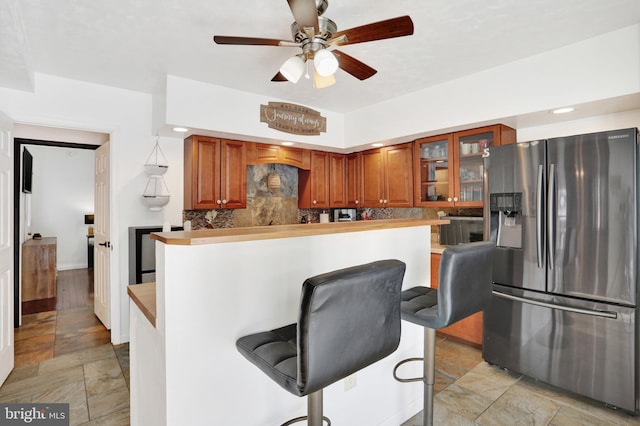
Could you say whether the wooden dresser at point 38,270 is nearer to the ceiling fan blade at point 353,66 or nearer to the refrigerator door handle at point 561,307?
the ceiling fan blade at point 353,66

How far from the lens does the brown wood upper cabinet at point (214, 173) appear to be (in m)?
3.66

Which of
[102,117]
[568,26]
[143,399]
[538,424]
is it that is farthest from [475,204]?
[102,117]

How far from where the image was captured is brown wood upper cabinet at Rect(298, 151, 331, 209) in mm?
4641

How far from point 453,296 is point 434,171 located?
8.34 ft

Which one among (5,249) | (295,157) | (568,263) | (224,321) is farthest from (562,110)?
(5,249)

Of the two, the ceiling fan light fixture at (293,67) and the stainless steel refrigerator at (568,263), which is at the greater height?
the ceiling fan light fixture at (293,67)

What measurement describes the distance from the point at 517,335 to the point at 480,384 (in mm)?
503

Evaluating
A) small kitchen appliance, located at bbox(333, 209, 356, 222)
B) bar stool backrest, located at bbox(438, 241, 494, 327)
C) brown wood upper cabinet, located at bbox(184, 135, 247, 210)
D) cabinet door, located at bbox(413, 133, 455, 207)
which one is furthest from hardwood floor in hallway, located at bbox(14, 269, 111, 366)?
cabinet door, located at bbox(413, 133, 455, 207)

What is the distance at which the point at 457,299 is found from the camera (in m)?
1.55

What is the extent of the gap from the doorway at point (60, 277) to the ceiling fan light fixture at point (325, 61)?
3.55m

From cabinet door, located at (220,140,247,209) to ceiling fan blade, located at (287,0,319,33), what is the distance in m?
2.37

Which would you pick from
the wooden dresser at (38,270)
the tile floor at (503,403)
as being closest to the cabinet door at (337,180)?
the tile floor at (503,403)

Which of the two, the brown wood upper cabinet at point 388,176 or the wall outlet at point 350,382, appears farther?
the brown wood upper cabinet at point 388,176

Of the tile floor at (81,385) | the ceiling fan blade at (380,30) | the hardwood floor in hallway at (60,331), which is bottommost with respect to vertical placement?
the tile floor at (81,385)
